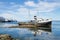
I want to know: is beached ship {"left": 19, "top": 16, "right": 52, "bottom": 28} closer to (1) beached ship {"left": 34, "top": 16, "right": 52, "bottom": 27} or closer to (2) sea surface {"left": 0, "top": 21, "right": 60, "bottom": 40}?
(1) beached ship {"left": 34, "top": 16, "right": 52, "bottom": 27}

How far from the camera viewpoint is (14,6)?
377 centimetres

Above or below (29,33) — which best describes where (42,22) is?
above

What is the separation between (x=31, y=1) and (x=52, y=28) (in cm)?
83

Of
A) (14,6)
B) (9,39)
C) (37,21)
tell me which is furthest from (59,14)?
(9,39)

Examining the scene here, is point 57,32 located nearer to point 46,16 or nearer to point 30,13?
point 46,16

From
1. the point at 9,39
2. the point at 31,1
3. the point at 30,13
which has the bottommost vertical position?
the point at 9,39

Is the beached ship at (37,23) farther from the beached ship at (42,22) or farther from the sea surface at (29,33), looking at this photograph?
the sea surface at (29,33)

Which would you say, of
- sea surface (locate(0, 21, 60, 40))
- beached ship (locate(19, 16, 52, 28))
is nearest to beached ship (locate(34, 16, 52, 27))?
beached ship (locate(19, 16, 52, 28))

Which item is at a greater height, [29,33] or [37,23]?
[37,23]

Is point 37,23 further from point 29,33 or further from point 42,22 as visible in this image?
point 29,33

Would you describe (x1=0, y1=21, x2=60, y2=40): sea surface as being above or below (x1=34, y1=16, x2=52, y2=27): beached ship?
below

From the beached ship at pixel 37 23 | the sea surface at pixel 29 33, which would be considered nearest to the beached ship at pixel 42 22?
the beached ship at pixel 37 23

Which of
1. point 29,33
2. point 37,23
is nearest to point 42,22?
point 37,23

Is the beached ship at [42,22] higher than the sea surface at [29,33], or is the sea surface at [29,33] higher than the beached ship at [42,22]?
the beached ship at [42,22]
